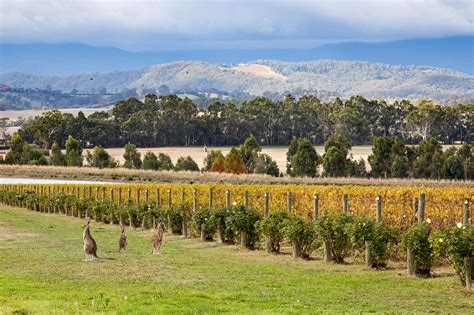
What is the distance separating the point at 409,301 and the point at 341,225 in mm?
5986

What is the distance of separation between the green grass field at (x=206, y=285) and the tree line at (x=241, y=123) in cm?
13348

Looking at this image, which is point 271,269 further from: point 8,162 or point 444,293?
point 8,162

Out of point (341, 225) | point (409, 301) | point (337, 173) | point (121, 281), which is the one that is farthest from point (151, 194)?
point (337, 173)

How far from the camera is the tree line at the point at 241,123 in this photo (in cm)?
16050

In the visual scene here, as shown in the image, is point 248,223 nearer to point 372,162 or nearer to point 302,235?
point 302,235

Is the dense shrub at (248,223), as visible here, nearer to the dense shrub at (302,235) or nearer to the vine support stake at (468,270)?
the dense shrub at (302,235)

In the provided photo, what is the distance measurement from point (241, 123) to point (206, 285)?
145817 millimetres

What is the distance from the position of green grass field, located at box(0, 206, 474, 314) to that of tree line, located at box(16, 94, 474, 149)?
438ft

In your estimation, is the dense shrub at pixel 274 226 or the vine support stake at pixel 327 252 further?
the dense shrub at pixel 274 226

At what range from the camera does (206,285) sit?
17938 millimetres

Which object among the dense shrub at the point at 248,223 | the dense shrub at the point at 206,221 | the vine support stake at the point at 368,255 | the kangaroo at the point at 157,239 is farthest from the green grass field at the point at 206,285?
the dense shrub at the point at 206,221

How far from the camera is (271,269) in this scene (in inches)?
834

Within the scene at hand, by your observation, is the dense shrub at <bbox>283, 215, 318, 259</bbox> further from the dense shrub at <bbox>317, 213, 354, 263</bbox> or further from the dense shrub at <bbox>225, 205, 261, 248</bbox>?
the dense shrub at <bbox>225, 205, 261, 248</bbox>

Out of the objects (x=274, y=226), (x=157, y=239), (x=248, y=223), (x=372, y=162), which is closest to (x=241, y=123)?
(x=372, y=162)
